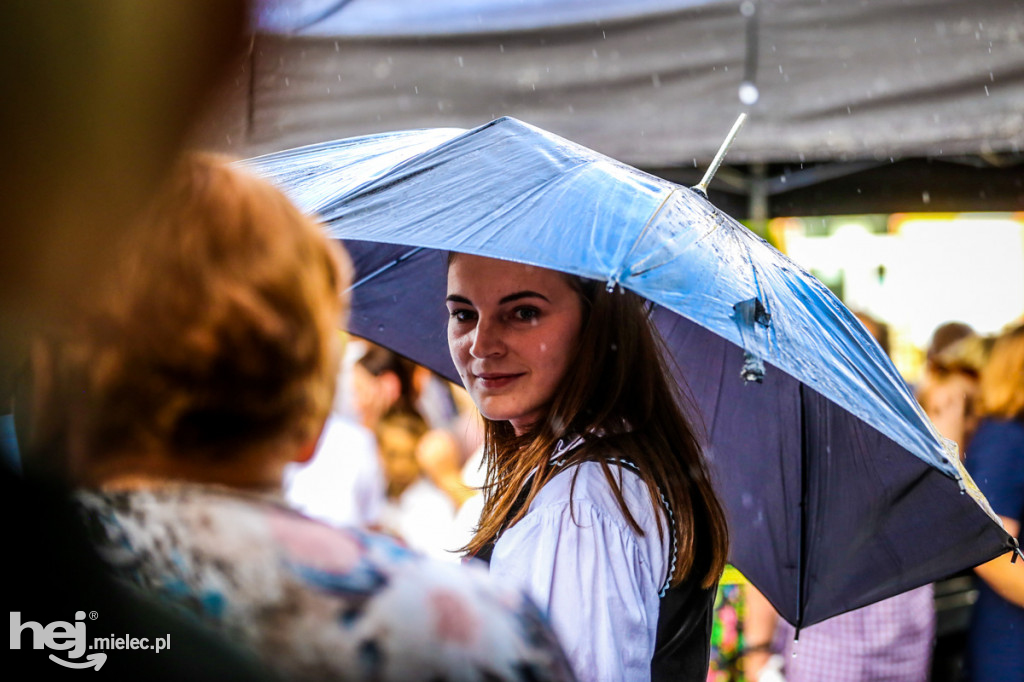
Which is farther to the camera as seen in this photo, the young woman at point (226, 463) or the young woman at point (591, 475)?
the young woman at point (591, 475)

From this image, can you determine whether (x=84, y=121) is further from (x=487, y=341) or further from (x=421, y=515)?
(x=421, y=515)

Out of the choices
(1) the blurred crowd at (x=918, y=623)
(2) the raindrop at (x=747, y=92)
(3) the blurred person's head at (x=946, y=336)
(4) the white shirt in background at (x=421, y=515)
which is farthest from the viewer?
(3) the blurred person's head at (x=946, y=336)

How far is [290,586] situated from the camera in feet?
2.64

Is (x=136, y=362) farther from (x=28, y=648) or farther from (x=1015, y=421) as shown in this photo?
(x=1015, y=421)

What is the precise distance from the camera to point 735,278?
68.2 inches

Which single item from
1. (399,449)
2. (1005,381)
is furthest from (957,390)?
(399,449)

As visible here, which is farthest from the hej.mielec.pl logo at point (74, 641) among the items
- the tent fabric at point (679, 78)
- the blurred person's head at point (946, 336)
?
the blurred person's head at point (946, 336)

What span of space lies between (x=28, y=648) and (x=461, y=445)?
4.88 metres

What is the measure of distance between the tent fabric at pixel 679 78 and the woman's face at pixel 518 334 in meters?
1.72

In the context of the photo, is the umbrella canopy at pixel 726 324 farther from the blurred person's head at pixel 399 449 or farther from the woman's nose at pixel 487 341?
the blurred person's head at pixel 399 449

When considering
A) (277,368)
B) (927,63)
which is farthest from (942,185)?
(277,368)

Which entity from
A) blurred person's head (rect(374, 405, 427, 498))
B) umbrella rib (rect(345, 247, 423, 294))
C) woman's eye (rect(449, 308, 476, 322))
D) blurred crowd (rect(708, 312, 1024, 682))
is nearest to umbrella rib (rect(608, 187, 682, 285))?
woman's eye (rect(449, 308, 476, 322))

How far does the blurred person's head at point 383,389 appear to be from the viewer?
5457mm

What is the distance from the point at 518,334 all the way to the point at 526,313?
0.05 meters
